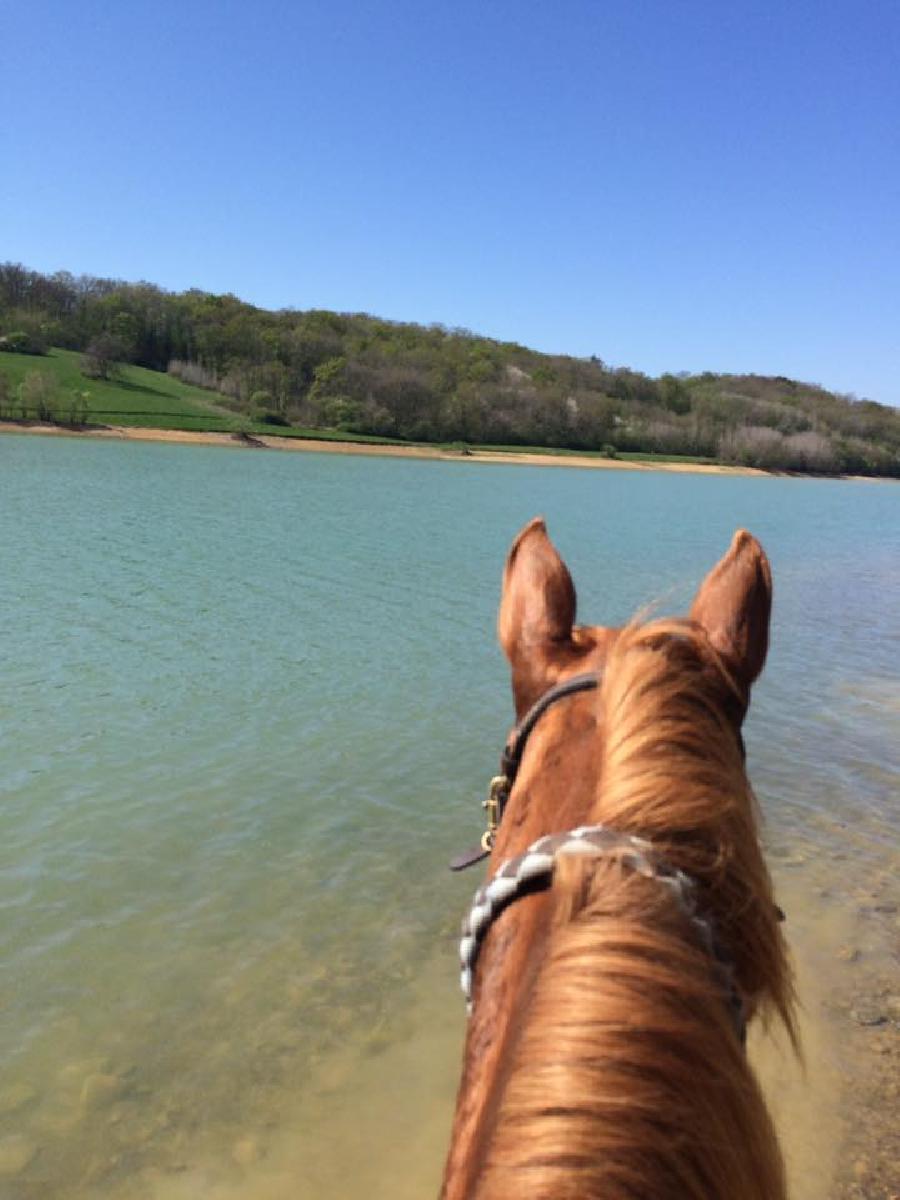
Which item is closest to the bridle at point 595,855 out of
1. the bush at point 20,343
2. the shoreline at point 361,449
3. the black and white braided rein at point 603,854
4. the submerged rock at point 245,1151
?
the black and white braided rein at point 603,854

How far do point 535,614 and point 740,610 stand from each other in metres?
0.37

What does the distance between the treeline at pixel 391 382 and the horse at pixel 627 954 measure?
92.2 meters

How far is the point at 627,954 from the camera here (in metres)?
1.01

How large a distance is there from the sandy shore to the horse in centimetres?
6875

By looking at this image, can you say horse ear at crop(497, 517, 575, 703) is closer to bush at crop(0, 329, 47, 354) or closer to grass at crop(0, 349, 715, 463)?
grass at crop(0, 349, 715, 463)

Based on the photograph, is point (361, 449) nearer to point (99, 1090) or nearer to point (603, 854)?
point (99, 1090)

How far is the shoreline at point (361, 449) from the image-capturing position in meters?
67.2

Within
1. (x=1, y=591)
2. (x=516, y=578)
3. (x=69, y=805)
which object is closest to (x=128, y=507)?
(x=1, y=591)

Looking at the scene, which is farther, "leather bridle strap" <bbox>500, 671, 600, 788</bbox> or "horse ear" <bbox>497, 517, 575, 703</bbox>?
"horse ear" <bbox>497, 517, 575, 703</bbox>

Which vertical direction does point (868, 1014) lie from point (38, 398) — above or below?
below

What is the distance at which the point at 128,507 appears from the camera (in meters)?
26.9

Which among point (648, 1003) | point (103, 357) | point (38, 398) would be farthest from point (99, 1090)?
point (103, 357)

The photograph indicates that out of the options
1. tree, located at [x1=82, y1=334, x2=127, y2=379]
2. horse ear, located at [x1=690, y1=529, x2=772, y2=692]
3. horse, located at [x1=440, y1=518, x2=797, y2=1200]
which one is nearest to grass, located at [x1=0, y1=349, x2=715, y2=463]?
tree, located at [x1=82, y1=334, x2=127, y2=379]

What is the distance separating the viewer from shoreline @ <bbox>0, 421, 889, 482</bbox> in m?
67.2
